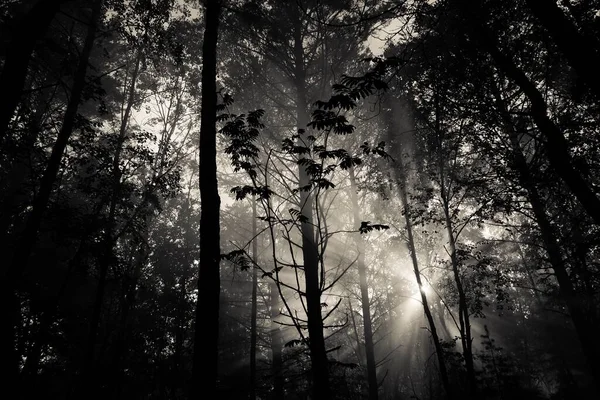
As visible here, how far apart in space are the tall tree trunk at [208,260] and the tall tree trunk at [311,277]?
1240 mm

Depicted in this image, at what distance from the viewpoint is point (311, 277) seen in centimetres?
660

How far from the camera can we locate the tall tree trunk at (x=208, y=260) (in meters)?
3.51

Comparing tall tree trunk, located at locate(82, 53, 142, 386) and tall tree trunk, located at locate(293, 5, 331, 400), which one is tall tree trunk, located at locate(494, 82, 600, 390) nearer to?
tall tree trunk, located at locate(293, 5, 331, 400)

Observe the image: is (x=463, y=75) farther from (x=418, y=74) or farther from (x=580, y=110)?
(x=580, y=110)

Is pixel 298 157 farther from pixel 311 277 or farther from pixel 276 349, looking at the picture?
pixel 276 349

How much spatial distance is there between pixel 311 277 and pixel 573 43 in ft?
17.4

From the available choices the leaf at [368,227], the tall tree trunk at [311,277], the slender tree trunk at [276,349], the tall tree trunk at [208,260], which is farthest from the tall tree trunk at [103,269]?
the slender tree trunk at [276,349]

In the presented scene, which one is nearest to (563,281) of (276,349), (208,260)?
(208,260)

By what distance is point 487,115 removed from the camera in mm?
8688

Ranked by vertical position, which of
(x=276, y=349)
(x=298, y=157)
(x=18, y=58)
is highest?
(x=298, y=157)

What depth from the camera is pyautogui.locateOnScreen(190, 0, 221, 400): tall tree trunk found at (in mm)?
3510

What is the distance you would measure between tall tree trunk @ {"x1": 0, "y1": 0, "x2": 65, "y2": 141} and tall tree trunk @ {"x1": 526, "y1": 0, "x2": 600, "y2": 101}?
5.09 meters

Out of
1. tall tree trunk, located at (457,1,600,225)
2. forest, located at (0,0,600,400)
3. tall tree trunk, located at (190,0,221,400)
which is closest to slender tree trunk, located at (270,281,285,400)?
forest, located at (0,0,600,400)

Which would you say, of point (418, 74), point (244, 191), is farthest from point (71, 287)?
point (418, 74)
